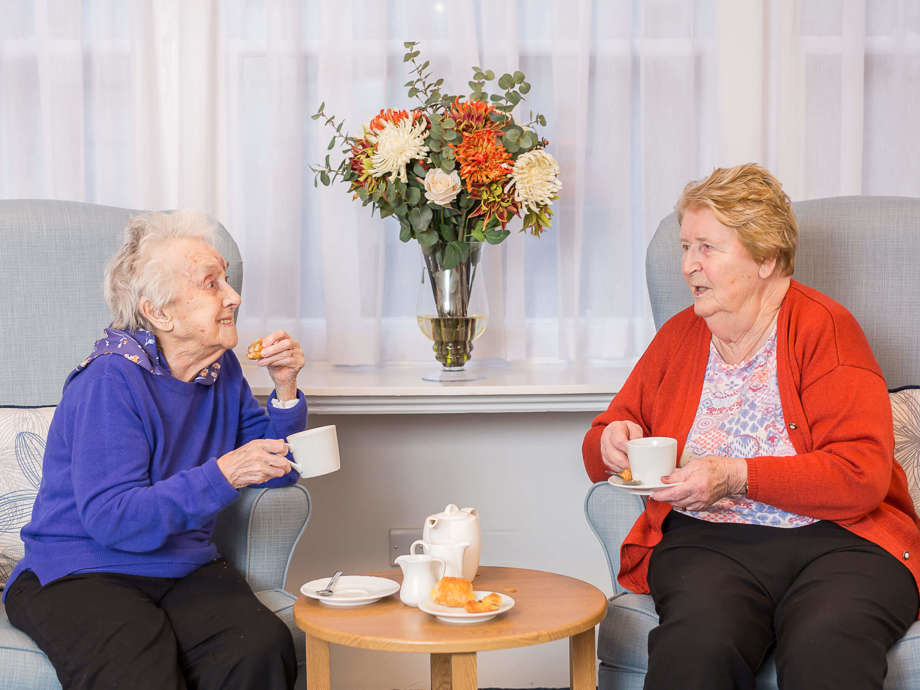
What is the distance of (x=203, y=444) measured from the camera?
1.85m

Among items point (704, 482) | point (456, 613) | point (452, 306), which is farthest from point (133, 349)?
point (704, 482)

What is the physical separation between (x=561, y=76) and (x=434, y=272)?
0.65m

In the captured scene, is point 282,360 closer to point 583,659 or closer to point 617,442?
point 617,442

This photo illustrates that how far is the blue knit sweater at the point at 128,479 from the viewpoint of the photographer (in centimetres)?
163

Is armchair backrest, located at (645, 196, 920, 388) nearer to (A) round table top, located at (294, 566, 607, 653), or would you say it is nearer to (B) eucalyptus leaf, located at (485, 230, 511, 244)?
(B) eucalyptus leaf, located at (485, 230, 511, 244)

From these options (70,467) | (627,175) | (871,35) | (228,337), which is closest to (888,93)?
(871,35)

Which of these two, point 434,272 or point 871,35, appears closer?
point 434,272

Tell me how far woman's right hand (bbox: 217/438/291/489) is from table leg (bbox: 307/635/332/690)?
0.86 ft

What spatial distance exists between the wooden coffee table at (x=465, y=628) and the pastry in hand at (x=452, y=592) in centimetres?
3

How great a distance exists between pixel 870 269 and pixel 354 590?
4.09ft

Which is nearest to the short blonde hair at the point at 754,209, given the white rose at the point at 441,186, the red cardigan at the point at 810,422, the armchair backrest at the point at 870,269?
the red cardigan at the point at 810,422

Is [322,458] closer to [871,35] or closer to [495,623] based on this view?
[495,623]

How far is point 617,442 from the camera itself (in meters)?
1.86

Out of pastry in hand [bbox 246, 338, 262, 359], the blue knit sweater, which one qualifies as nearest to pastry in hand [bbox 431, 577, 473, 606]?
the blue knit sweater
